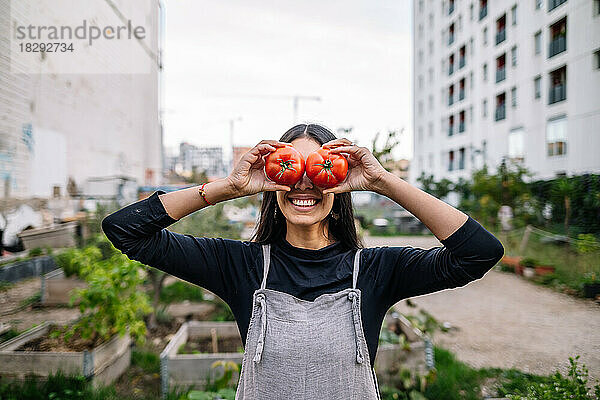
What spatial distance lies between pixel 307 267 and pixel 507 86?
815 cm

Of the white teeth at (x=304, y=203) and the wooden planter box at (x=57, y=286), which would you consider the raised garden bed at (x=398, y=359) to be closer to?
the white teeth at (x=304, y=203)

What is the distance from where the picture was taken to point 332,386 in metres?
1.37

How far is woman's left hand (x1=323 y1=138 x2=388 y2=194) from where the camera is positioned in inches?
58.9

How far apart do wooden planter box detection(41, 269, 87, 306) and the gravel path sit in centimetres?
347

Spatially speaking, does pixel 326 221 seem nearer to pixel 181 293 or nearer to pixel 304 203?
pixel 304 203

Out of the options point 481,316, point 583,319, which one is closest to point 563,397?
point 583,319

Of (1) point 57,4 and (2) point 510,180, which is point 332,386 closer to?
(1) point 57,4

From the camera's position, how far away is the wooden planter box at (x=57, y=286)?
12.4ft

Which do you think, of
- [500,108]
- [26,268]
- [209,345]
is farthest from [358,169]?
[500,108]

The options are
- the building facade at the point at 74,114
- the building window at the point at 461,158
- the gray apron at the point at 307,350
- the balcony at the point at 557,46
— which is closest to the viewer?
the gray apron at the point at 307,350

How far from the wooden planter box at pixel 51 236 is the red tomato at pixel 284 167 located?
2817mm

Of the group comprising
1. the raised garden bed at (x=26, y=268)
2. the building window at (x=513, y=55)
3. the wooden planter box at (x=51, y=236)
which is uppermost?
the building window at (x=513, y=55)

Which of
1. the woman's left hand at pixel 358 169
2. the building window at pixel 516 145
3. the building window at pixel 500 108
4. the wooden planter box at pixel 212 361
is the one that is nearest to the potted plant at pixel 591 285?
the wooden planter box at pixel 212 361

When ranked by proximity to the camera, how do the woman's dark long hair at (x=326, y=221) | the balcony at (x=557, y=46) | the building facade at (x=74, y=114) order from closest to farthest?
the woman's dark long hair at (x=326, y=221), the balcony at (x=557, y=46), the building facade at (x=74, y=114)
